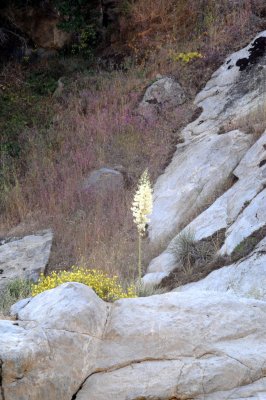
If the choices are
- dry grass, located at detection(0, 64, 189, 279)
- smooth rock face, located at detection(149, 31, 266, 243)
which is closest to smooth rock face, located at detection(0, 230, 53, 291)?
dry grass, located at detection(0, 64, 189, 279)

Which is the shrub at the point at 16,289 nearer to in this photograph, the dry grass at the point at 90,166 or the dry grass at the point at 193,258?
the dry grass at the point at 90,166

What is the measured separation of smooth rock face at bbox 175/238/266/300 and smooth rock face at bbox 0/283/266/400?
6.82 feet

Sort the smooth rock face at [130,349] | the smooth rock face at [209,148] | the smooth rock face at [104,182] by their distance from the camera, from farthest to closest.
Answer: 1. the smooth rock face at [104,182]
2. the smooth rock face at [209,148]
3. the smooth rock face at [130,349]

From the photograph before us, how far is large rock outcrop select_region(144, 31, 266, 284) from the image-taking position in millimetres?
8984

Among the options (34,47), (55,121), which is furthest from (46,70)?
(55,121)

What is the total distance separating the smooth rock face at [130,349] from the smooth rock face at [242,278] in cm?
208

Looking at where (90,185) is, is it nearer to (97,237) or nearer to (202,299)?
(97,237)

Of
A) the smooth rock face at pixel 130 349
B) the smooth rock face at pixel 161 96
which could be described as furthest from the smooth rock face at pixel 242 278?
the smooth rock face at pixel 161 96

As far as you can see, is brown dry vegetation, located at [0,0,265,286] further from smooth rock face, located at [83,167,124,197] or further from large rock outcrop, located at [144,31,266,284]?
large rock outcrop, located at [144,31,266,284]

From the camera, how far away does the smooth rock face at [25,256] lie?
33.6ft

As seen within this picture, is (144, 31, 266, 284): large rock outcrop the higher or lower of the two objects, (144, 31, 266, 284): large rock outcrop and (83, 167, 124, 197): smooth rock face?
the higher

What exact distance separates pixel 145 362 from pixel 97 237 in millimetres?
6516

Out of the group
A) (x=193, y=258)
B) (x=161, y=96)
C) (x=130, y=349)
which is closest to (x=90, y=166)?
(x=161, y=96)

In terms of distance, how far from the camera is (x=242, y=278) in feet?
23.8
